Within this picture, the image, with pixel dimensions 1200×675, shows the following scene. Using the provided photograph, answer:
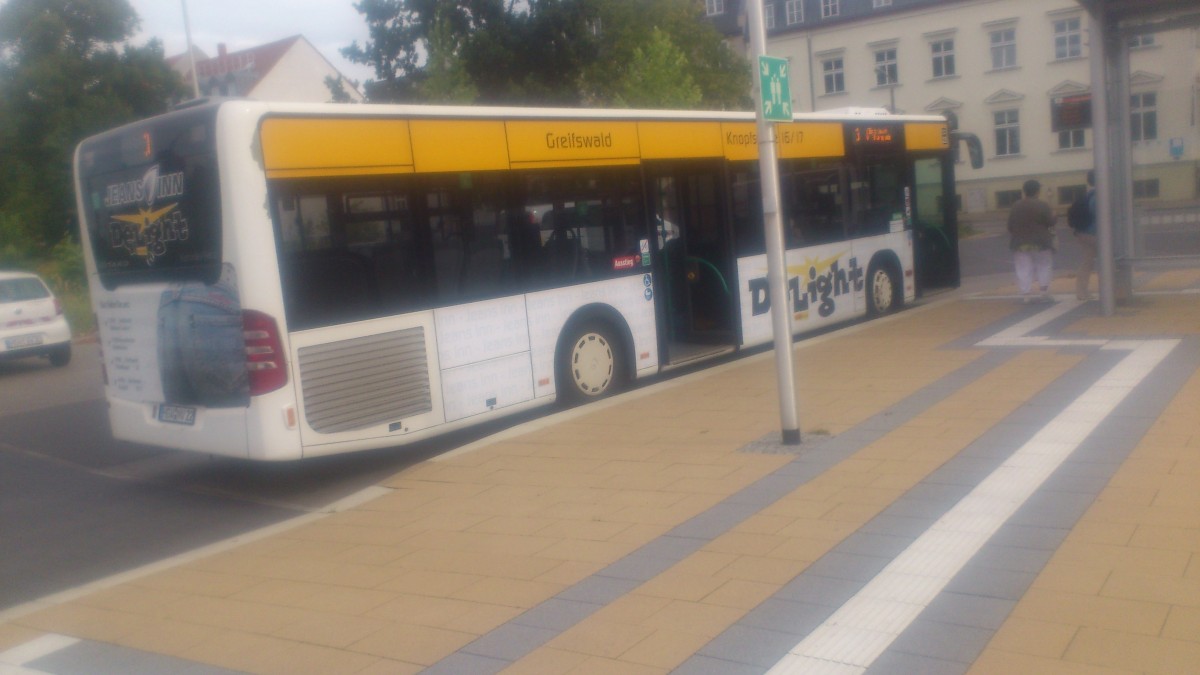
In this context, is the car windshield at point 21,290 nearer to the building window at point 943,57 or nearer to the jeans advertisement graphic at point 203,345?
the jeans advertisement graphic at point 203,345

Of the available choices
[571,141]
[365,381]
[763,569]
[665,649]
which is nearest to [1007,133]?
[571,141]

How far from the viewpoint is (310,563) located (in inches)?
261

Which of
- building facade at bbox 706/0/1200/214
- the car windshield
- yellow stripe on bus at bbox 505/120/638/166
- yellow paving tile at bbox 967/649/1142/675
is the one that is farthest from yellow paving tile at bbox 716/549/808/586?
building facade at bbox 706/0/1200/214

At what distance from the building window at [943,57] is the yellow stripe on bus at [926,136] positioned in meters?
40.2

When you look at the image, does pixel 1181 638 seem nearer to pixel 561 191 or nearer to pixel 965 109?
pixel 561 191

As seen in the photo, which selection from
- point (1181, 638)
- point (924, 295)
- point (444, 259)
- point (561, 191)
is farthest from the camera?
point (924, 295)

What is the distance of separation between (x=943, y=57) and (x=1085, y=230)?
42151 mm

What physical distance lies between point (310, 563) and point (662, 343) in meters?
5.57

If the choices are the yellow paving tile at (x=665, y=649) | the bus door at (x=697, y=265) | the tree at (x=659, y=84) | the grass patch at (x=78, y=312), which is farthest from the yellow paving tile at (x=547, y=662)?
the tree at (x=659, y=84)

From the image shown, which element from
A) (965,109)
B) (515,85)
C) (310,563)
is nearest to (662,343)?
(310,563)

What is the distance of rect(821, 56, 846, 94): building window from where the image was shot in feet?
192

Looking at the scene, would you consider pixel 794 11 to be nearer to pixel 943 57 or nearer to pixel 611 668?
pixel 943 57

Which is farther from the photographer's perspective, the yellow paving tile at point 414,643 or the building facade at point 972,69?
the building facade at point 972,69

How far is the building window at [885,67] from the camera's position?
56.4 metres
